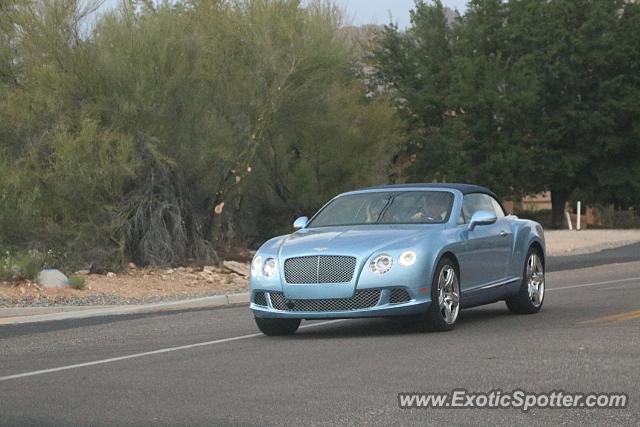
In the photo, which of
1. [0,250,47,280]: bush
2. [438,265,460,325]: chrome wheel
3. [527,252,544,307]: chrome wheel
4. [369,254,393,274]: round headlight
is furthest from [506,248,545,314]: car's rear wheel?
[0,250,47,280]: bush

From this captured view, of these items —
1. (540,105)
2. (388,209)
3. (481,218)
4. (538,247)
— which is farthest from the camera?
(540,105)

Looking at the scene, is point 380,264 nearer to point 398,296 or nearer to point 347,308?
point 398,296

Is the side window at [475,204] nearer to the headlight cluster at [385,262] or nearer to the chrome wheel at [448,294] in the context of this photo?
the chrome wheel at [448,294]

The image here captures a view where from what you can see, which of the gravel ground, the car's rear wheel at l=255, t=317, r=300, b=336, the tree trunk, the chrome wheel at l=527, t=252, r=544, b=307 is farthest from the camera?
the tree trunk

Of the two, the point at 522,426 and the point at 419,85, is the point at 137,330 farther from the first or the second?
the point at 419,85

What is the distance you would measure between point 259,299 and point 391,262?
4.77 ft

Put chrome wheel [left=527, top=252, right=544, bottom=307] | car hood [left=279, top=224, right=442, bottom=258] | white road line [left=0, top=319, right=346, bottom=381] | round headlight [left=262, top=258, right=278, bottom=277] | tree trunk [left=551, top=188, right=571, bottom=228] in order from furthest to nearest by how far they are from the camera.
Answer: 1. tree trunk [left=551, top=188, right=571, bottom=228]
2. chrome wheel [left=527, top=252, right=544, bottom=307]
3. round headlight [left=262, top=258, right=278, bottom=277]
4. car hood [left=279, top=224, right=442, bottom=258]
5. white road line [left=0, top=319, right=346, bottom=381]

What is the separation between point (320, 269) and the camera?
40.9 ft

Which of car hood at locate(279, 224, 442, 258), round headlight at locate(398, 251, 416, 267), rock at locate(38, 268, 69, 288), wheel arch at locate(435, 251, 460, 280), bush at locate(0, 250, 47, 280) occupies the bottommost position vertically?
rock at locate(38, 268, 69, 288)

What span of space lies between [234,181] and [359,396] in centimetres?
1896

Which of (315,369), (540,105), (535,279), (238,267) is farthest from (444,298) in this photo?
(540,105)

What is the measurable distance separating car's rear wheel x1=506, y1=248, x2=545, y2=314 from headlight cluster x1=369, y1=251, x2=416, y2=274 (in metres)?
2.73

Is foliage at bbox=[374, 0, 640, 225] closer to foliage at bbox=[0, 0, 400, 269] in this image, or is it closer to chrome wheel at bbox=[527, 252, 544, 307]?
foliage at bbox=[0, 0, 400, 269]

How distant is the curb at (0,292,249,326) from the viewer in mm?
17750
